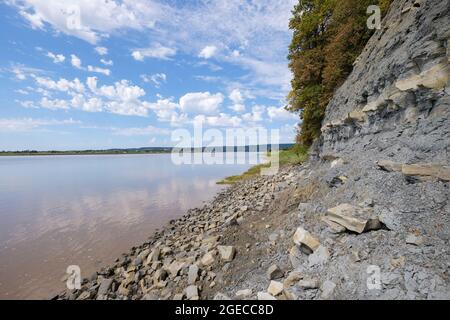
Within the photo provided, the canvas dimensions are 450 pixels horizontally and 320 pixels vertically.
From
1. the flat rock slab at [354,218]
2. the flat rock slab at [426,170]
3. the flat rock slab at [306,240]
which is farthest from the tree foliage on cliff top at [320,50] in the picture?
the flat rock slab at [306,240]

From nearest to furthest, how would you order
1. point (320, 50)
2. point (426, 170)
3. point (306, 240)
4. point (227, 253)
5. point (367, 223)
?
point (367, 223), point (426, 170), point (306, 240), point (227, 253), point (320, 50)

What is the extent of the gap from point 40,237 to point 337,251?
1773cm

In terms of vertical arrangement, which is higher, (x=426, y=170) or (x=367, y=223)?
(x=426, y=170)

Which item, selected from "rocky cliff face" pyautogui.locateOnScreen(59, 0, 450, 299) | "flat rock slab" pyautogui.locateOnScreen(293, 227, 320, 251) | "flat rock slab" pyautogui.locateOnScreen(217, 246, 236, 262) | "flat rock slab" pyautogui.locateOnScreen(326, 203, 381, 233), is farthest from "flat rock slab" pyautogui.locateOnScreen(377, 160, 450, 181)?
"flat rock slab" pyautogui.locateOnScreen(217, 246, 236, 262)

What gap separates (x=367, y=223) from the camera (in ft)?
17.8

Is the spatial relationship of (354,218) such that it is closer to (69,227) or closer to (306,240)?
(306,240)

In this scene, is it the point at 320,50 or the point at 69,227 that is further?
the point at 320,50

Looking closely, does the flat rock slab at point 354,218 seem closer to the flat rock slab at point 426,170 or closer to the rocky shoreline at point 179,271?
the flat rock slab at point 426,170

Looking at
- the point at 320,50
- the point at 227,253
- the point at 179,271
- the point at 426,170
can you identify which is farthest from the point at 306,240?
the point at 320,50

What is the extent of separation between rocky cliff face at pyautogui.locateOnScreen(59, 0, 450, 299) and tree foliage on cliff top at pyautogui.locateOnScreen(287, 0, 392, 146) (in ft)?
15.0

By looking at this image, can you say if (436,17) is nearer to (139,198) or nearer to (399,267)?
(399,267)

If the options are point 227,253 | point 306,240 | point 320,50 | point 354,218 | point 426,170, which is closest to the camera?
point 354,218

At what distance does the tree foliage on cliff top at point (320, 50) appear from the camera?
53.3 ft

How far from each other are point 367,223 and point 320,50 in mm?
18115
